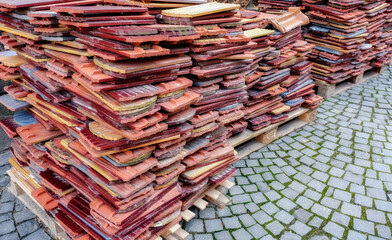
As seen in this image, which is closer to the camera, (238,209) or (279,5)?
(238,209)

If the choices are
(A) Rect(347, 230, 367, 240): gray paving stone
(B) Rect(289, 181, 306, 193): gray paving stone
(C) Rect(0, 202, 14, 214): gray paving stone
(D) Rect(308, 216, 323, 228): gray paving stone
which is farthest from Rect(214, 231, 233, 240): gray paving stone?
(C) Rect(0, 202, 14, 214): gray paving stone

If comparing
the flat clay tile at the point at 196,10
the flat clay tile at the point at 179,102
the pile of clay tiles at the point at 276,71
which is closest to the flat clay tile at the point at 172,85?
the flat clay tile at the point at 179,102

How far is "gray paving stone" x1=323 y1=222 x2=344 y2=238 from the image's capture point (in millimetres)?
3991

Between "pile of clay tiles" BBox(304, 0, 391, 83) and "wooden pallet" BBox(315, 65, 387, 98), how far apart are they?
0.62ft

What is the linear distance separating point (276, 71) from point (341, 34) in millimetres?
3063

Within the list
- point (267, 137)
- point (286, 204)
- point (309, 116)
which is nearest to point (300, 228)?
point (286, 204)

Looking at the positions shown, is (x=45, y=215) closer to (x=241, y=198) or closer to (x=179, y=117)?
(x=179, y=117)

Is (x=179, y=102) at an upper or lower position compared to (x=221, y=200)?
upper

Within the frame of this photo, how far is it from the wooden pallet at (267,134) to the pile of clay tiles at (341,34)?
70.3 inches

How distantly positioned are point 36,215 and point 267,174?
142 inches

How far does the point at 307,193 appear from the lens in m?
4.70

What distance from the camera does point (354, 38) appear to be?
303 inches

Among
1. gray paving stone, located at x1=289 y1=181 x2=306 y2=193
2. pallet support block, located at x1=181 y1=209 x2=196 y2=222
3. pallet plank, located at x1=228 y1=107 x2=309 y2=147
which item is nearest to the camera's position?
pallet support block, located at x1=181 y1=209 x2=196 y2=222

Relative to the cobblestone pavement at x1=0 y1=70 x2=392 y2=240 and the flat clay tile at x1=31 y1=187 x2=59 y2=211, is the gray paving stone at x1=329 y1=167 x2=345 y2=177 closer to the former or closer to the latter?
the cobblestone pavement at x1=0 y1=70 x2=392 y2=240
